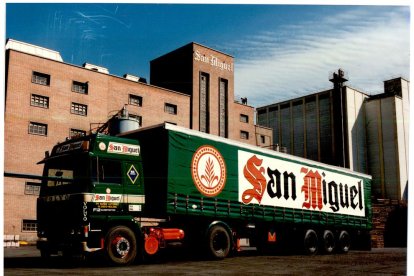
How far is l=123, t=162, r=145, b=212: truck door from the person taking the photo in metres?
13.4

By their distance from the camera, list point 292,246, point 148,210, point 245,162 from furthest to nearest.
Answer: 1. point 292,246
2. point 245,162
3. point 148,210

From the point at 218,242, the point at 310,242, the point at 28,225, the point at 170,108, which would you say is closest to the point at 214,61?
the point at 170,108

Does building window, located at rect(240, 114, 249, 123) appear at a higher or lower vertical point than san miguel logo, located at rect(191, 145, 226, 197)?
higher

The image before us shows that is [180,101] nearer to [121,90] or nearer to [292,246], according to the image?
[121,90]

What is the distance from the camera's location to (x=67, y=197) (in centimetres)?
1267

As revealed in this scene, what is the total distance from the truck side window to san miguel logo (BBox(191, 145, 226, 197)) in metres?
2.61

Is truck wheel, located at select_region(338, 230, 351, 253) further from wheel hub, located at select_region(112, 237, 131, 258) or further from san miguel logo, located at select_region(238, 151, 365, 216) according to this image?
wheel hub, located at select_region(112, 237, 131, 258)

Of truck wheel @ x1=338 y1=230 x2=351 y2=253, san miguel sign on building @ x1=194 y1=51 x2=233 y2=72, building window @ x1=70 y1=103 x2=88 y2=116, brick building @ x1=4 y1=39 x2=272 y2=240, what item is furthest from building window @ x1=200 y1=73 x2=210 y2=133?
truck wheel @ x1=338 y1=230 x2=351 y2=253

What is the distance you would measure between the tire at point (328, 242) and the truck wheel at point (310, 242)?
71cm

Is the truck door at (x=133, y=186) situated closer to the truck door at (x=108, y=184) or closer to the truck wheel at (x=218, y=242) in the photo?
the truck door at (x=108, y=184)

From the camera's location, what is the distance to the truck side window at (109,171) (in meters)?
12.9

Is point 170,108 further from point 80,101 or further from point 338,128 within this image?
point 338,128

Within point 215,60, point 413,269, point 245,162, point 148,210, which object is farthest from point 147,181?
point 215,60

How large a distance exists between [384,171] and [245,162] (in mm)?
23835
